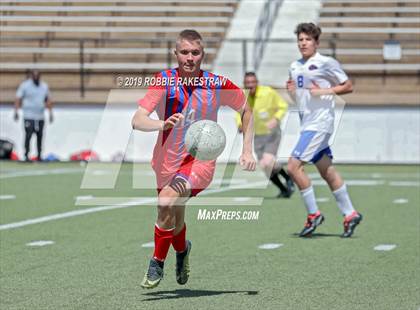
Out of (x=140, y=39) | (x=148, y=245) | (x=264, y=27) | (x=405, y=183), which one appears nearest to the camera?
(x=148, y=245)

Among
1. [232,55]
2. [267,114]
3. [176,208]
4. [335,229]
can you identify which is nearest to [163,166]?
[176,208]

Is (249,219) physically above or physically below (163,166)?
below

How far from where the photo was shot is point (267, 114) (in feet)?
51.0

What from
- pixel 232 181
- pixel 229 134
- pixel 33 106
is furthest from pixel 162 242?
pixel 229 134

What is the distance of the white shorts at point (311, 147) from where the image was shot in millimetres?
10906

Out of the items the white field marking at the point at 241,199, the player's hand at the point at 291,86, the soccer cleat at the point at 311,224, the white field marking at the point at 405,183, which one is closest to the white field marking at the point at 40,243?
the soccer cleat at the point at 311,224

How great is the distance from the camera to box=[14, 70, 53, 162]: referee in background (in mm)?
22125

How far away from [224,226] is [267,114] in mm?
3905

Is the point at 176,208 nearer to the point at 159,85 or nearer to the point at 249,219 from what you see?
the point at 159,85

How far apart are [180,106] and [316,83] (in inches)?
153

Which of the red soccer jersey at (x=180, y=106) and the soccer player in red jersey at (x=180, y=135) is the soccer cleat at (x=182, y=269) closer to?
the soccer player in red jersey at (x=180, y=135)

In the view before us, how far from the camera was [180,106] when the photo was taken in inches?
288

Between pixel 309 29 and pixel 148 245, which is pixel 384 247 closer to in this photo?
pixel 148 245

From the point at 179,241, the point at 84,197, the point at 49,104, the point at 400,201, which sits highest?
the point at 179,241
